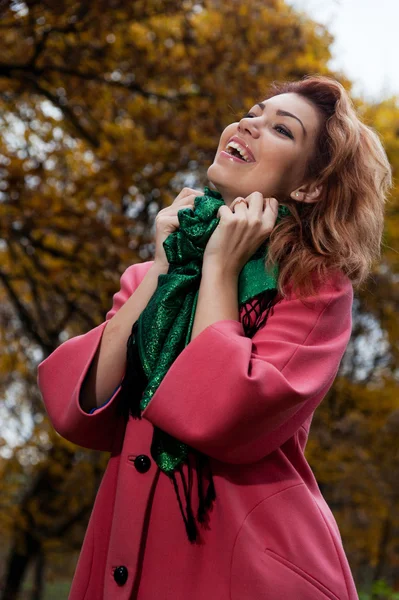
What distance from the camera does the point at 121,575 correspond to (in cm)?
185

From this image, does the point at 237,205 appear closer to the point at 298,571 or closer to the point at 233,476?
the point at 233,476

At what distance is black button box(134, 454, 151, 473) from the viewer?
1912mm

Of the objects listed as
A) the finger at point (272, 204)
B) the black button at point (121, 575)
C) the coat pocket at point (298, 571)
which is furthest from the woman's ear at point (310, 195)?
the black button at point (121, 575)

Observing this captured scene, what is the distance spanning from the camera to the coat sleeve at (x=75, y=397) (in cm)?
198

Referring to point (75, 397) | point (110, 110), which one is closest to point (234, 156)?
point (75, 397)

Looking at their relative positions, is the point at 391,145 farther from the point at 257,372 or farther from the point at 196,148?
the point at 257,372

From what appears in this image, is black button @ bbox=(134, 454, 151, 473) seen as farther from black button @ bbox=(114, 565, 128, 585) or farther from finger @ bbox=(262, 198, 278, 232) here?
finger @ bbox=(262, 198, 278, 232)

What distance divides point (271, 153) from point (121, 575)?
106 cm

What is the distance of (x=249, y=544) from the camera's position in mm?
1771

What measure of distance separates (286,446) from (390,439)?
9.73 meters

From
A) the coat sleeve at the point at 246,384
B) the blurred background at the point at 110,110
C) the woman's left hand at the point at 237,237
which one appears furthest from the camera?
the blurred background at the point at 110,110

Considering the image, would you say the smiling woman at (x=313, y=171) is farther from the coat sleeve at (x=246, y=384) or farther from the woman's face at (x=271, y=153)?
the coat sleeve at (x=246, y=384)

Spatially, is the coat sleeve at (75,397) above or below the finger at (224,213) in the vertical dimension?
below

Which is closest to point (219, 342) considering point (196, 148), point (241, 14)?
point (196, 148)
